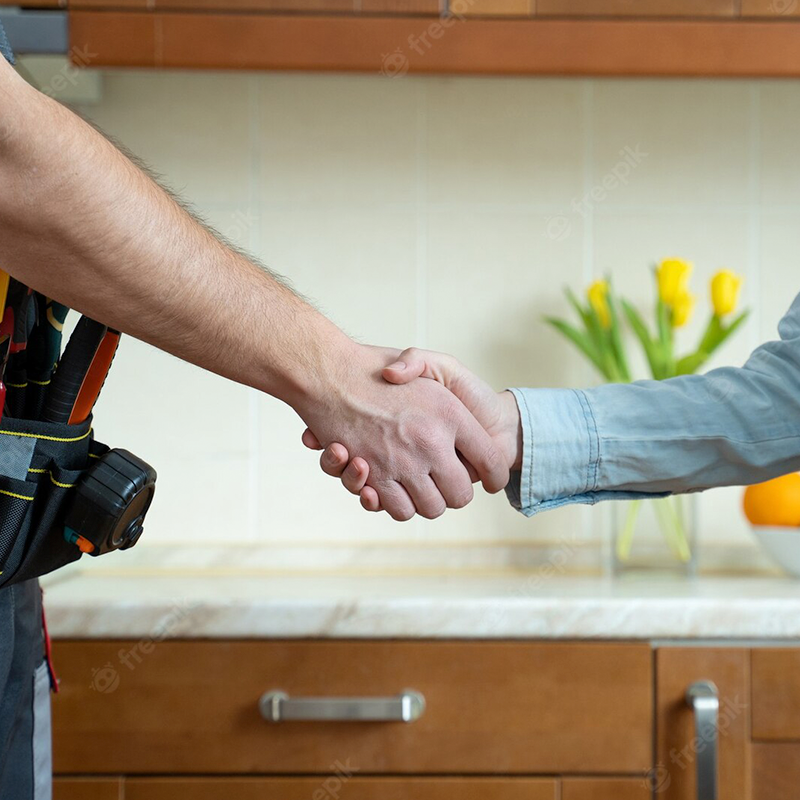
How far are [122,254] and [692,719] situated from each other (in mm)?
922

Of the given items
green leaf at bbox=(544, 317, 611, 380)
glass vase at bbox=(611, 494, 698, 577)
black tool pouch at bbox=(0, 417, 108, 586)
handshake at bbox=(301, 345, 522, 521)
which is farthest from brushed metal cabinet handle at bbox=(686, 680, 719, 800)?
black tool pouch at bbox=(0, 417, 108, 586)

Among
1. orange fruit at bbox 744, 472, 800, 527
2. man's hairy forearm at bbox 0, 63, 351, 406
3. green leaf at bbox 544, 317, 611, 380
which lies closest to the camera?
man's hairy forearm at bbox 0, 63, 351, 406

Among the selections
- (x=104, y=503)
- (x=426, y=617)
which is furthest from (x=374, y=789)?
(x=104, y=503)

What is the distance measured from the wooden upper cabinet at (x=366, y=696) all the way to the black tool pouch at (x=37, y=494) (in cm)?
57

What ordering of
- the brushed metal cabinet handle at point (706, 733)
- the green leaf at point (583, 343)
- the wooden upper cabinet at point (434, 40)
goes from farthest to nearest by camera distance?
the green leaf at point (583, 343), the wooden upper cabinet at point (434, 40), the brushed metal cabinet handle at point (706, 733)

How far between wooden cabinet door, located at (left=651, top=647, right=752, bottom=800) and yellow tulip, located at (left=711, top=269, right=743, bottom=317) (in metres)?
0.56

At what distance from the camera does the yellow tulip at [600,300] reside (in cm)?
160

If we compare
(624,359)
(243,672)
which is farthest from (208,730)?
(624,359)

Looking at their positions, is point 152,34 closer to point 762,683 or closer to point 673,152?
point 673,152

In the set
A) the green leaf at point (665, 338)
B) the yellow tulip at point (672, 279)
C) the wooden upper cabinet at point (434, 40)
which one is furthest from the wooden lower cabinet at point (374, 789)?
the wooden upper cabinet at point (434, 40)

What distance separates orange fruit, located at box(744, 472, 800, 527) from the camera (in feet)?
4.84

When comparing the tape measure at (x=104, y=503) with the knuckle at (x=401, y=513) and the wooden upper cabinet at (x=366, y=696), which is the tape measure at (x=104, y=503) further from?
the wooden upper cabinet at (x=366, y=696)

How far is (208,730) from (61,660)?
8.0 inches

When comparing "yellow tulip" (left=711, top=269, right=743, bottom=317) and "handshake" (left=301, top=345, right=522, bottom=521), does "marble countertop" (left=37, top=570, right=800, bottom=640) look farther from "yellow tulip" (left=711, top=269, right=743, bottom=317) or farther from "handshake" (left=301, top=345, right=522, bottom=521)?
"yellow tulip" (left=711, top=269, right=743, bottom=317)
